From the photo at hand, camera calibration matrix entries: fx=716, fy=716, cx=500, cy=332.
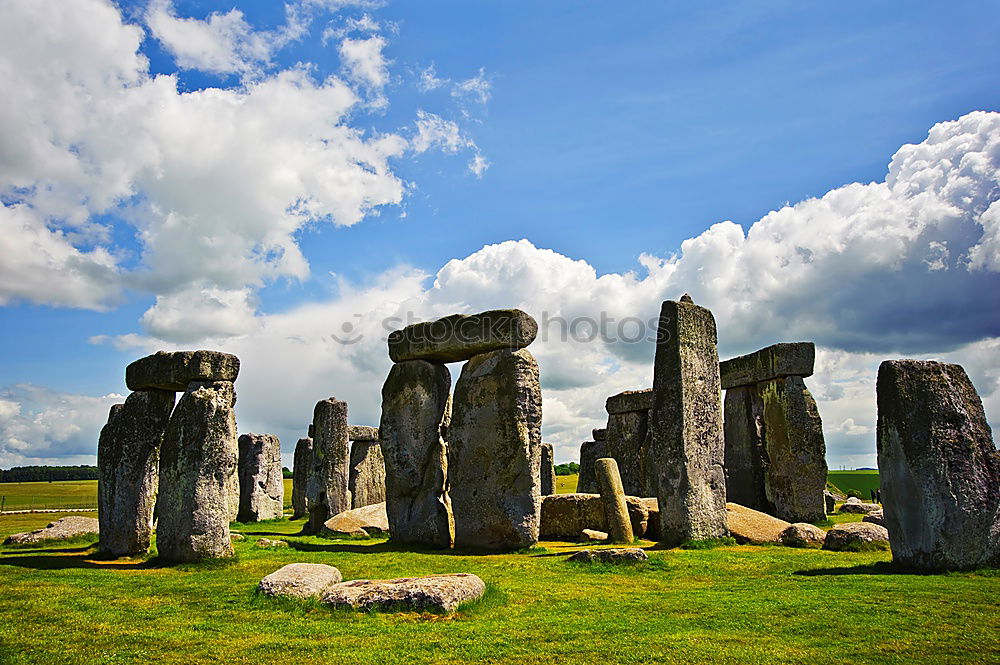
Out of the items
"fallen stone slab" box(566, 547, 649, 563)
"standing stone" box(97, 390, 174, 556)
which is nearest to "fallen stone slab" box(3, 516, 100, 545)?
"standing stone" box(97, 390, 174, 556)

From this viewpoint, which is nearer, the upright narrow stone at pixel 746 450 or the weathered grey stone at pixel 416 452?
the weathered grey stone at pixel 416 452

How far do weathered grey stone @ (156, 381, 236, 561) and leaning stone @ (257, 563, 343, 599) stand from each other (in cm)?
305

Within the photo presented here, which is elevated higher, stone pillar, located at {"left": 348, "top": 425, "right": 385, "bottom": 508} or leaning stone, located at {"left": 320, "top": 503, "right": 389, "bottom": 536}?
stone pillar, located at {"left": 348, "top": 425, "right": 385, "bottom": 508}

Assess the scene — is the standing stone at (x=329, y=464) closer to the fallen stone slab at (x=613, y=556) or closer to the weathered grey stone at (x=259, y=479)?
the weathered grey stone at (x=259, y=479)

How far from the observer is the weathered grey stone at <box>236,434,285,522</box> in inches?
1006

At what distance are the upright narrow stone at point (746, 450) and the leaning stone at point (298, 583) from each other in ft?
47.2

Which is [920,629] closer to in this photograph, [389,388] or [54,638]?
[54,638]

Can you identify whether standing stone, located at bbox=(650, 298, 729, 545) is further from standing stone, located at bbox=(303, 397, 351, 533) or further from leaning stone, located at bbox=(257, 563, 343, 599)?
standing stone, located at bbox=(303, 397, 351, 533)

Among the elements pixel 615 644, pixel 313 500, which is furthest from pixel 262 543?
pixel 615 644

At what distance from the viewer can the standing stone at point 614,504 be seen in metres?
14.3

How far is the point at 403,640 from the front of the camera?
633 centimetres

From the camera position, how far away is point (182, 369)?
38.5ft

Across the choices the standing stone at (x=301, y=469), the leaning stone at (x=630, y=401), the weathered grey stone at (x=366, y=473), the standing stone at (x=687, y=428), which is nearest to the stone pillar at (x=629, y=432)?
the leaning stone at (x=630, y=401)

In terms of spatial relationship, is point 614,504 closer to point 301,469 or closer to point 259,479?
point 259,479
